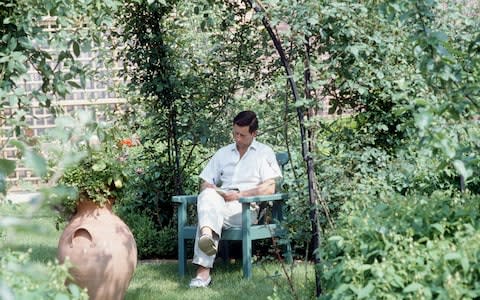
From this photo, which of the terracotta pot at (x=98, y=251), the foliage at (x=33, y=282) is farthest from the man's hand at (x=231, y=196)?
the foliage at (x=33, y=282)

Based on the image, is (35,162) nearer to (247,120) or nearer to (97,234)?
(97,234)

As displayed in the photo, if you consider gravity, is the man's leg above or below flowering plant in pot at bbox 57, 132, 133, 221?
below

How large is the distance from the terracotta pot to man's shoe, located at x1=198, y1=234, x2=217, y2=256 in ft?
2.54

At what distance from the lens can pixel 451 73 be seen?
2.93m

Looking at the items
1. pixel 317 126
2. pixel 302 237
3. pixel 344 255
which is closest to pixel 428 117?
pixel 344 255

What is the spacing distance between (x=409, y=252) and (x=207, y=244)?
277cm

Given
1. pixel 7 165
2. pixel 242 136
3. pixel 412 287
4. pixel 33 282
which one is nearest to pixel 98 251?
pixel 242 136

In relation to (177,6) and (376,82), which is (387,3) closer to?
(376,82)

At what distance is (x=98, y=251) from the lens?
4.52 meters

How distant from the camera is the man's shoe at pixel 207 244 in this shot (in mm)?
5355

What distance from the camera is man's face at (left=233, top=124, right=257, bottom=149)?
222 inches

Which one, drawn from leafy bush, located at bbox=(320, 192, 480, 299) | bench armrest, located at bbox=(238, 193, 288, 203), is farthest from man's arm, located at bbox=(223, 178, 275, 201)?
leafy bush, located at bbox=(320, 192, 480, 299)

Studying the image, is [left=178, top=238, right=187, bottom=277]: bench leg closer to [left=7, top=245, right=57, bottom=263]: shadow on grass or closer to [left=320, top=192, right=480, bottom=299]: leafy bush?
[left=7, top=245, right=57, bottom=263]: shadow on grass

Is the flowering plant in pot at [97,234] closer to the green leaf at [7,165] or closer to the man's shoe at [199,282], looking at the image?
the man's shoe at [199,282]
